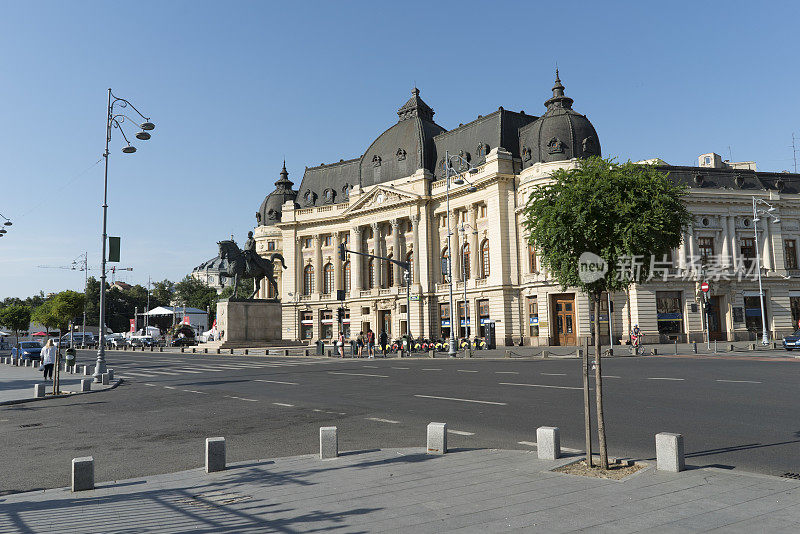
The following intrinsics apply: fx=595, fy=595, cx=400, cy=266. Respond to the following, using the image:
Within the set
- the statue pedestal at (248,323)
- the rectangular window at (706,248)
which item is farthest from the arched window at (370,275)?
the rectangular window at (706,248)

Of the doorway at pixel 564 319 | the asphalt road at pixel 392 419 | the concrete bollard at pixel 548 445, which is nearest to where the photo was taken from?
the concrete bollard at pixel 548 445

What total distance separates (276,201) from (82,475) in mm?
85326

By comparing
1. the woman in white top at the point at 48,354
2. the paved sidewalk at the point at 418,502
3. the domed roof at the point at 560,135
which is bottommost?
the paved sidewalk at the point at 418,502

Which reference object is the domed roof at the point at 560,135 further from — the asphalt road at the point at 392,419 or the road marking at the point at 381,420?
the road marking at the point at 381,420

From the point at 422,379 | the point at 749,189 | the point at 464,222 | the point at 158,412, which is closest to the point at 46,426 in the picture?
the point at 158,412

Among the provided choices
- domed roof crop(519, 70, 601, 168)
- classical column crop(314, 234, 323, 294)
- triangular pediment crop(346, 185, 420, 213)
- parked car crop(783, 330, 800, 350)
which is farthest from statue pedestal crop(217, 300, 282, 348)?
parked car crop(783, 330, 800, 350)

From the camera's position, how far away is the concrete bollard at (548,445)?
823 cm

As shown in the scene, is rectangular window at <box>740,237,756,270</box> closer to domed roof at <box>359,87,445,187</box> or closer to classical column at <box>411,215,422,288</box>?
classical column at <box>411,215,422,288</box>

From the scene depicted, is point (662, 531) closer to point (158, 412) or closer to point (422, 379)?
point (158, 412)

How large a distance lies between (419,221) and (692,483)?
61.6 meters

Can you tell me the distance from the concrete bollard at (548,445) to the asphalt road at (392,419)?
121 cm

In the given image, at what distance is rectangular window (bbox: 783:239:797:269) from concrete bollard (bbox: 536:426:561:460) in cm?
6052

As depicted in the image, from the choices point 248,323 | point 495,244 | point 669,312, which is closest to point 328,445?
point 248,323

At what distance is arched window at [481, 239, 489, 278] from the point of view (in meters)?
61.8
